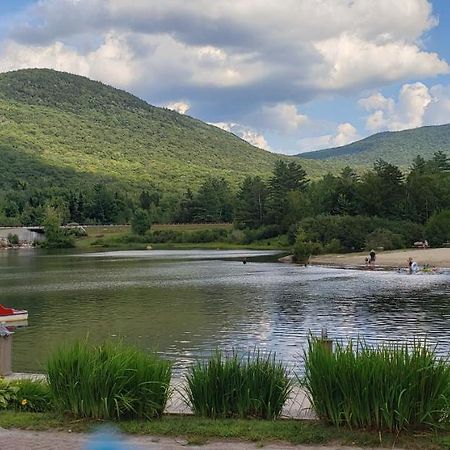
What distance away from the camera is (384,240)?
3738 inches

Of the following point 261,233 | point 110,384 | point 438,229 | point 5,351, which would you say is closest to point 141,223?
point 261,233

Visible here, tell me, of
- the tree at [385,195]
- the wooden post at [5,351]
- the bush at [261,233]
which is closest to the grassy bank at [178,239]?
the bush at [261,233]

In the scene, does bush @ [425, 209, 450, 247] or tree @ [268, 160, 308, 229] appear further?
tree @ [268, 160, 308, 229]

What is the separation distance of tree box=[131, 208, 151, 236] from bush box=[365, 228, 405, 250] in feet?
225

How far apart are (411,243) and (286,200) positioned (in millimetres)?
38408

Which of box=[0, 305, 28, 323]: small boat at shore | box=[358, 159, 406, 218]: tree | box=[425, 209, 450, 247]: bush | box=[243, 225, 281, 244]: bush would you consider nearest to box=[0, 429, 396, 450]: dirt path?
box=[0, 305, 28, 323]: small boat at shore

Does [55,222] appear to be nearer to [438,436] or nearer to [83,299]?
[83,299]

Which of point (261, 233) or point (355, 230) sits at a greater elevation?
point (355, 230)

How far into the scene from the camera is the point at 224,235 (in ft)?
473

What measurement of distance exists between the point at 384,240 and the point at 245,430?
88.6 metres

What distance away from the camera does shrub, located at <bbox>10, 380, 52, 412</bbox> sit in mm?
10711

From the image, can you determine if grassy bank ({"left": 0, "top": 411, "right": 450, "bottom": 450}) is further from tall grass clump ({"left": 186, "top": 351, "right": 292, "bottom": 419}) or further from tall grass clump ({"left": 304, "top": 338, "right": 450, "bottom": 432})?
tall grass clump ({"left": 186, "top": 351, "right": 292, "bottom": 419})

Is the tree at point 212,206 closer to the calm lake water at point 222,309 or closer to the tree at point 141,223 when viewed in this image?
the tree at point 141,223

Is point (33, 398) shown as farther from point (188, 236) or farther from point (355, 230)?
point (188, 236)
